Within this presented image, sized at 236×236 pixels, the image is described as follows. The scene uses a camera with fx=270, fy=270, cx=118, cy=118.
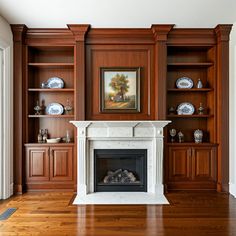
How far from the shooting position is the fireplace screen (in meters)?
4.45

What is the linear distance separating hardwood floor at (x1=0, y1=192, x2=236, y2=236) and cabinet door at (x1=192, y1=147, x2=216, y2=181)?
0.46 metres

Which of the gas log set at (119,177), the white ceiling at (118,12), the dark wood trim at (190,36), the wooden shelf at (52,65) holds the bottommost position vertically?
the gas log set at (119,177)

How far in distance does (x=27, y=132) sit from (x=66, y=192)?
3.92 ft

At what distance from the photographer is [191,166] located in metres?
4.53

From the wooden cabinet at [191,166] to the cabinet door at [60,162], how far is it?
1.67 metres

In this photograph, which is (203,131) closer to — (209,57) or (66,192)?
(209,57)

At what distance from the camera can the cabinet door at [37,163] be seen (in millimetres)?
4484

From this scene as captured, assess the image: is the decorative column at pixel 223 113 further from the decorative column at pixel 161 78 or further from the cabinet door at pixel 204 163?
the decorative column at pixel 161 78

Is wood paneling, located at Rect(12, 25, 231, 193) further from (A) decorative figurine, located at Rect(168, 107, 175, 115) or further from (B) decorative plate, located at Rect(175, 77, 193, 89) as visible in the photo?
(B) decorative plate, located at Rect(175, 77, 193, 89)

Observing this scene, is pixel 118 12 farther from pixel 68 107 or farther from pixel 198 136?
pixel 198 136

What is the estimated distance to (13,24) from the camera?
14.2 feet

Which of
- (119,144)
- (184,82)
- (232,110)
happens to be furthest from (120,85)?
(232,110)

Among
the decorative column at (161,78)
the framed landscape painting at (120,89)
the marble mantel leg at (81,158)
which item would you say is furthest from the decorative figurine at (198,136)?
the marble mantel leg at (81,158)

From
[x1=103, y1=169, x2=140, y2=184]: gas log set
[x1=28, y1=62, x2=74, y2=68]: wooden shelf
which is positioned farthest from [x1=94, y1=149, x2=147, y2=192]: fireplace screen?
[x1=28, y1=62, x2=74, y2=68]: wooden shelf
